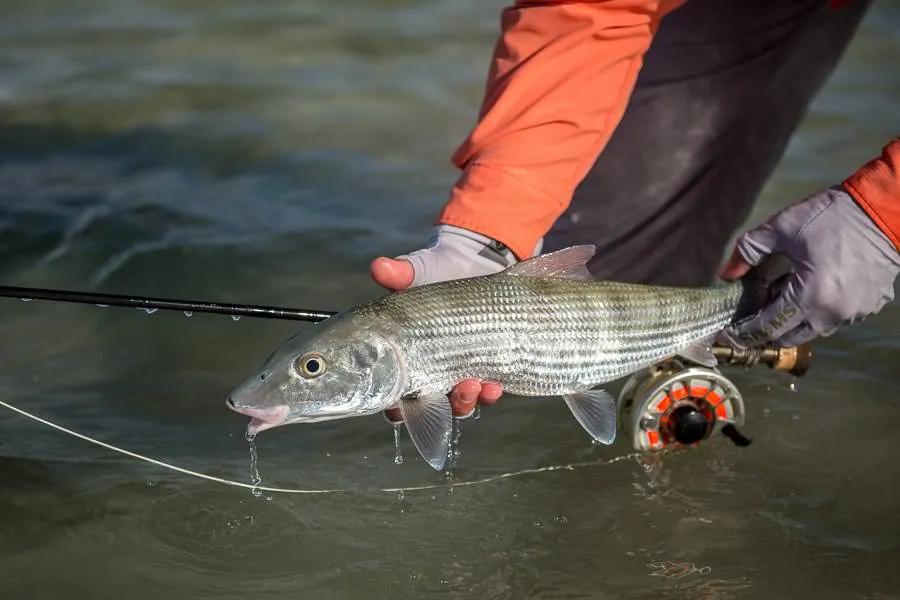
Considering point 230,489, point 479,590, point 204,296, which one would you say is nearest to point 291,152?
point 204,296

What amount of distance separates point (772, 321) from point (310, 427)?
1.81m

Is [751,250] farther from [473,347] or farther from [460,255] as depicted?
[473,347]

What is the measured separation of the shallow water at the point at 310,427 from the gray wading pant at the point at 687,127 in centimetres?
67

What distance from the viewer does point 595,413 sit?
3580 millimetres

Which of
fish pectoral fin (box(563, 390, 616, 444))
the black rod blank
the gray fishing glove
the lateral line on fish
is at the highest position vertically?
the gray fishing glove

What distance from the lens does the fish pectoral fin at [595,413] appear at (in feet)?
11.7

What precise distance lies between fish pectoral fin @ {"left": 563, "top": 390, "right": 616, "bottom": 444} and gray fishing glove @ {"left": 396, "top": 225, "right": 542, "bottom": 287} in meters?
0.47

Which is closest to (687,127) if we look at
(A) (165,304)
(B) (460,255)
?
(B) (460,255)

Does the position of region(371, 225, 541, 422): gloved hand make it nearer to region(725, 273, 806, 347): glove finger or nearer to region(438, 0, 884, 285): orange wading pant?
region(725, 273, 806, 347): glove finger

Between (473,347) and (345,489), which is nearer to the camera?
(473,347)

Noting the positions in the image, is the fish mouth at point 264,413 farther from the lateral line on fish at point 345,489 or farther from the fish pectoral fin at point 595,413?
the lateral line on fish at point 345,489

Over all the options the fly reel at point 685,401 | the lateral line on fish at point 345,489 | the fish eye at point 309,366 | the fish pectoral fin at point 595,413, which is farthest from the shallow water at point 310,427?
the fish eye at point 309,366

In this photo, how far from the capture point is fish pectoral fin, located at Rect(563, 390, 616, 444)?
3.57 m

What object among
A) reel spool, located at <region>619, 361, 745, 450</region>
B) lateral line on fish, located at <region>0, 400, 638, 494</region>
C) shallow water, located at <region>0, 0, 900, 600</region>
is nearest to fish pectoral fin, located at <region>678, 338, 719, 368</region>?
reel spool, located at <region>619, 361, 745, 450</region>
